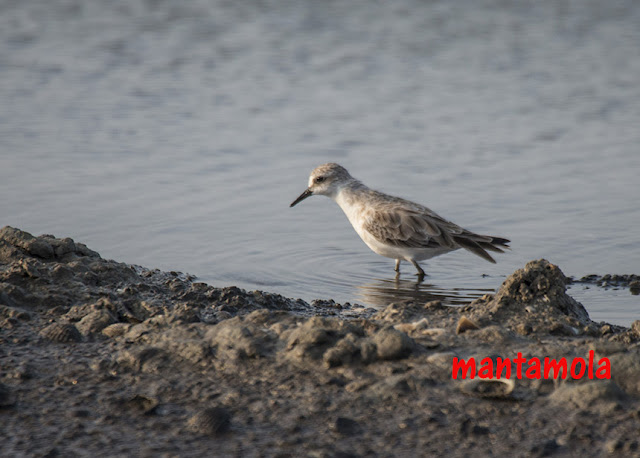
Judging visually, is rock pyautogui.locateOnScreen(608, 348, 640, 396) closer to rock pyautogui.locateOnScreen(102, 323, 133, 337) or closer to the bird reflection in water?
rock pyautogui.locateOnScreen(102, 323, 133, 337)

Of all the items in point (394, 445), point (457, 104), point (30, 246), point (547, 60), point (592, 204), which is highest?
point (547, 60)

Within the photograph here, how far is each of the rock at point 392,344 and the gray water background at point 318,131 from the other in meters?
2.65

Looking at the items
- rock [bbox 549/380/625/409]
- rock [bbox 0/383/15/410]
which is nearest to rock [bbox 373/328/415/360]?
rock [bbox 549/380/625/409]

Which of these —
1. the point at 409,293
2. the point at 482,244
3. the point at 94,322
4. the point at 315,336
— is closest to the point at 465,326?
the point at 315,336

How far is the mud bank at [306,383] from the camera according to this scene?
3.31 m

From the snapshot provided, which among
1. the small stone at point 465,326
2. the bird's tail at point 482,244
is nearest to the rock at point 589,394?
the small stone at point 465,326

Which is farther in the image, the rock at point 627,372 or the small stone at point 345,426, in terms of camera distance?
the rock at point 627,372

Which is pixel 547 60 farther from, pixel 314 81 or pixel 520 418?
pixel 520 418

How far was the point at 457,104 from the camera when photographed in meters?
12.0

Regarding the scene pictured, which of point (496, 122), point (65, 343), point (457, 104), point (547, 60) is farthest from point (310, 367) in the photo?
point (547, 60)

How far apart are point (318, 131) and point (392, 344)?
7.28 m

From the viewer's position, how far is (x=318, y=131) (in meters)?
10.9

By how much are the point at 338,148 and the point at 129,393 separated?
22.5ft

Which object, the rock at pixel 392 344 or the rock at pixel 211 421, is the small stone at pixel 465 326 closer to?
the rock at pixel 392 344
